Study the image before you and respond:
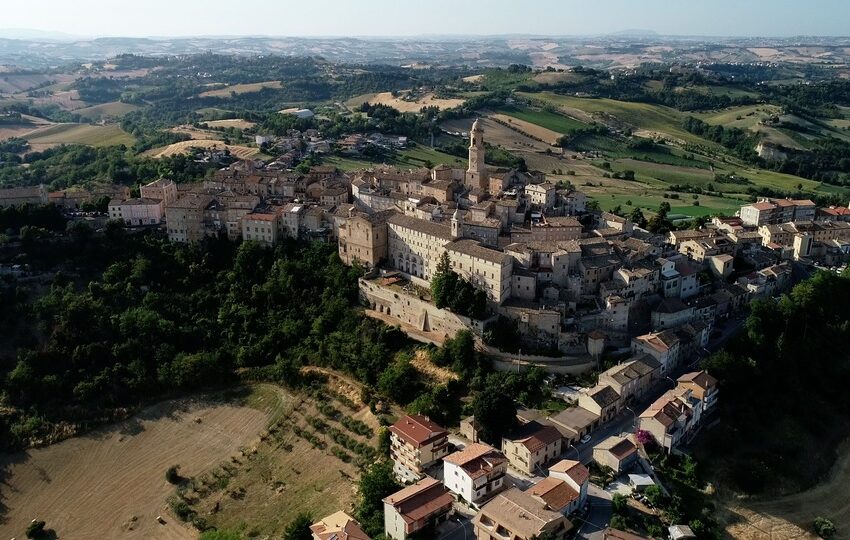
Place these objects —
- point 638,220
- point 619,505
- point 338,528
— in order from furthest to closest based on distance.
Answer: point 638,220 → point 619,505 → point 338,528

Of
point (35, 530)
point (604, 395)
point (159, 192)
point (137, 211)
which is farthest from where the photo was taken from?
point (159, 192)

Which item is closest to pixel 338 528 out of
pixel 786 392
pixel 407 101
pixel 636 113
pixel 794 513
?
pixel 794 513

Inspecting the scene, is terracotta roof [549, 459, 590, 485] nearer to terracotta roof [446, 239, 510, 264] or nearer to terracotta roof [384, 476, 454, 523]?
terracotta roof [384, 476, 454, 523]

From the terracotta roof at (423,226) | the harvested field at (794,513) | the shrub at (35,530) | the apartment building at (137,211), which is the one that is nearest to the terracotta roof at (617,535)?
the harvested field at (794,513)

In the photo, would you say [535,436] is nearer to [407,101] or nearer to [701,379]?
[701,379]

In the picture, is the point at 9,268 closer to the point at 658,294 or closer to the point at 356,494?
the point at 356,494

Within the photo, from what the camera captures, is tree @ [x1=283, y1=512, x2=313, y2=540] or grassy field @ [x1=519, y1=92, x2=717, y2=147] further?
grassy field @ [x1=519, y1=92, x2=717, y2=147]

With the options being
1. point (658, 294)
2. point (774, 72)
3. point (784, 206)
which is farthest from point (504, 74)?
point (658, 294)

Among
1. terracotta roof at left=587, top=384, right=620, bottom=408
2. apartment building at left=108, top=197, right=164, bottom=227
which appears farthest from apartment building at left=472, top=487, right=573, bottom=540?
apartment building at left=108, top=197, right=164, bottom=227
